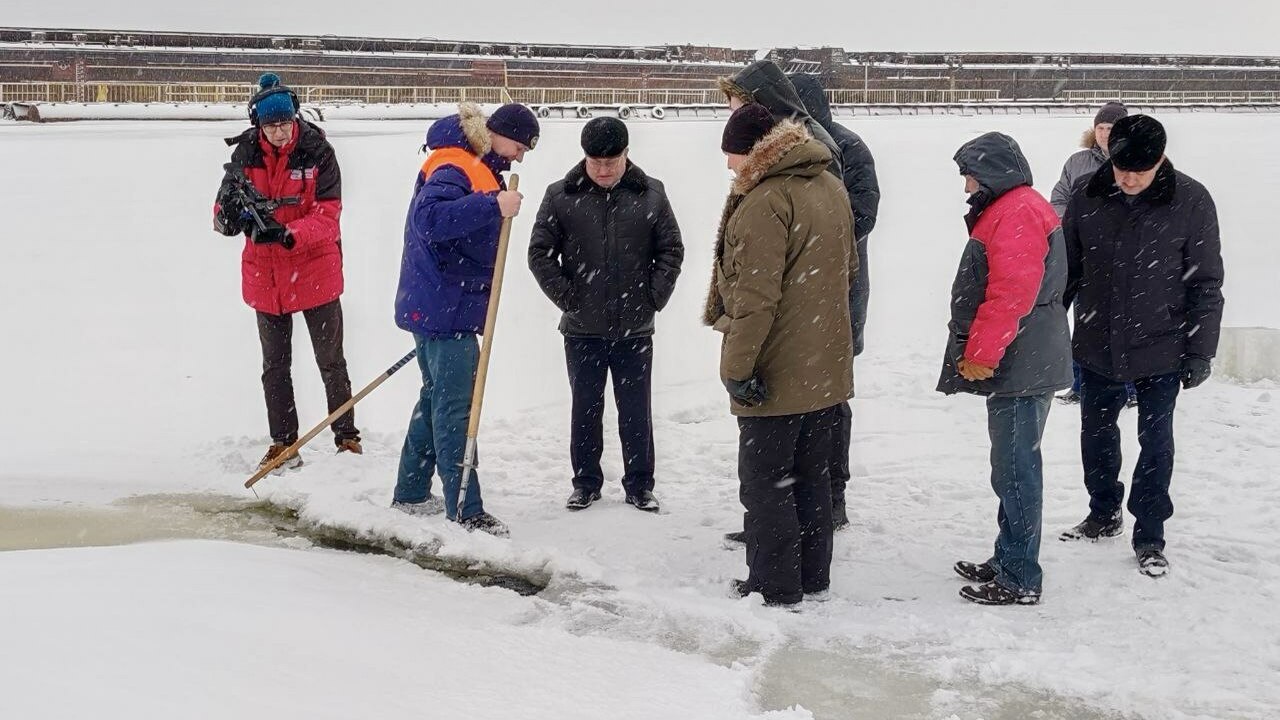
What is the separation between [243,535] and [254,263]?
1512mm

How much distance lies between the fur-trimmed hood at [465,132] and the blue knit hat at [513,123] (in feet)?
0.17

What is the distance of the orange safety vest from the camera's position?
443cm

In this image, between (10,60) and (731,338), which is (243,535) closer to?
(731,338)

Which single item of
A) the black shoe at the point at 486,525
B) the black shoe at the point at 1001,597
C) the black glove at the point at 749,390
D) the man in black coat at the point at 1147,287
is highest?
the man in black coat at the point at 1147,287

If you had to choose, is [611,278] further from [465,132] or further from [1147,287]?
[1147,287]

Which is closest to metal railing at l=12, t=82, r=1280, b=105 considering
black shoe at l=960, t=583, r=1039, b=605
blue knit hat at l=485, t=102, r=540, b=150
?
blue knit hat at l=485, t=102, r=540, b=150

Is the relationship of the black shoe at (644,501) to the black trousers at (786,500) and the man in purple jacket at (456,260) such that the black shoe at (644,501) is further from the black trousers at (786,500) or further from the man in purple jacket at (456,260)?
the black trousers at (786,500)

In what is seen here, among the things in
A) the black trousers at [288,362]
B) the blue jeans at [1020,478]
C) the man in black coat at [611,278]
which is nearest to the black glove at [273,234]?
the black trousers at [288,362]

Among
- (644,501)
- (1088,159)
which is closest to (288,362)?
(644,501)

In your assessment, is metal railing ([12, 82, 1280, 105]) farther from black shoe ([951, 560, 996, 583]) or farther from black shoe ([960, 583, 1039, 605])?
black shoe ([960, 583, 1039, 605])

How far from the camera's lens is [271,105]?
17.0 feet

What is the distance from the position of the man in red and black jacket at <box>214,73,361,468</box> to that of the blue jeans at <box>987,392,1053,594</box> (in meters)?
3.35

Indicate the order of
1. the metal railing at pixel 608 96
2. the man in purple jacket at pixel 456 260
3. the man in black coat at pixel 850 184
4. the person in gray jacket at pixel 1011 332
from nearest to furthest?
the person in gray jacket at pixel 1011 332 < the man in purple jacket at pixel 456 260 < the man in black coat at pixel 850 184 < the metal railing at pixel 608 96

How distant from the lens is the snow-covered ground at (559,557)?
304 centimetres
